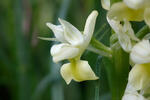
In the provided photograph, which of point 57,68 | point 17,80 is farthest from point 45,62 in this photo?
point 57,68

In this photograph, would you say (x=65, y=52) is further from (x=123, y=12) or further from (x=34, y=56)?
(x=34, y=56)

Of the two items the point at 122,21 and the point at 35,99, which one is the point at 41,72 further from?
the point at 122,21

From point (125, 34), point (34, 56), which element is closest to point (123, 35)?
point (125, 34)

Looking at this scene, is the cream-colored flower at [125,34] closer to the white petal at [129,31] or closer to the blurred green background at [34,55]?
the white petal at [129,31]

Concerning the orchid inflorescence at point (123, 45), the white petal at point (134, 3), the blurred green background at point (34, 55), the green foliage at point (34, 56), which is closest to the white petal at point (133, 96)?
the orchid inflorescence at point (123, 45)

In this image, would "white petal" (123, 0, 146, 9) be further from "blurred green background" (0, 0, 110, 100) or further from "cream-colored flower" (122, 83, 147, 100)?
"blurred green background" (0, 0, 110, 100)

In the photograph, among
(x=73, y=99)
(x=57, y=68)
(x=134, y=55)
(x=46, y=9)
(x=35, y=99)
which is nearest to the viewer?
(x=134, y=55)
